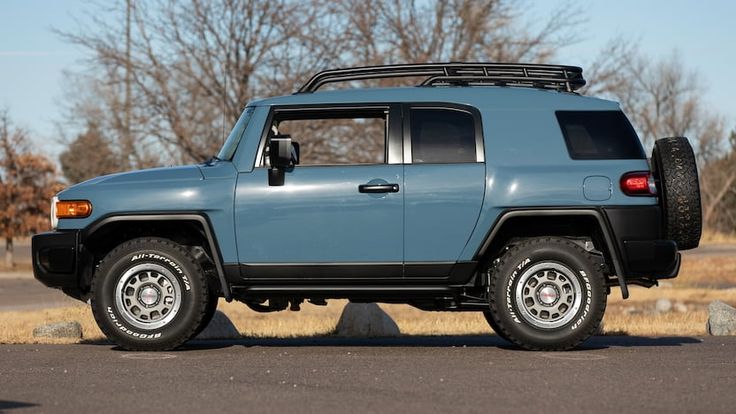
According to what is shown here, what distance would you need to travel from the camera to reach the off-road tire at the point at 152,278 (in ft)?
33.5

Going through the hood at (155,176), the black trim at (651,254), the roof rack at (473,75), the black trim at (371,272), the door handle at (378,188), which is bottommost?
the black trim at (371,272)

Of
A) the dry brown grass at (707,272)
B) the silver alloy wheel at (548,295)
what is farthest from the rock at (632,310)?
the silver alloy wheel at (548,295)

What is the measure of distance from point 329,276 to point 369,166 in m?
0.91

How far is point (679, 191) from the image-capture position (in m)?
10.1

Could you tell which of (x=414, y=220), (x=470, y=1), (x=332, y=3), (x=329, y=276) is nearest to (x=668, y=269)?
(x=414, y=220)

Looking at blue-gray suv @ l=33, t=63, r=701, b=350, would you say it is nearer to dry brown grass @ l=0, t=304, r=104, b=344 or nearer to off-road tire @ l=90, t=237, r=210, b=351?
off-road tire @ l=90, t=237, r=210, b=351

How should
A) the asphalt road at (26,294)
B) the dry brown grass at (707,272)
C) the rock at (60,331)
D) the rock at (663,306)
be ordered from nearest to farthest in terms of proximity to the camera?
the rock at (60,331) → the rock at (663,306) → the asphalt road at (26,294) → the dry brown grass at (707,272)

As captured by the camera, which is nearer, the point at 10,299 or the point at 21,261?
the point at 10,299

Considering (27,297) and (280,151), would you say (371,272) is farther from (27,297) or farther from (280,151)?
(27,297)

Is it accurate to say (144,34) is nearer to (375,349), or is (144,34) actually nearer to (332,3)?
(332,3)

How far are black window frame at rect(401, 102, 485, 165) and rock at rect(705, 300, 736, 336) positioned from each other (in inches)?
152

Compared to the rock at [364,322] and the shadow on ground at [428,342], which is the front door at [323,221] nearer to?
the shadow on ground at [428,342]

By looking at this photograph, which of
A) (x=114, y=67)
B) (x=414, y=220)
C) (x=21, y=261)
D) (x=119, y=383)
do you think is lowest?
(x=21, y=261)

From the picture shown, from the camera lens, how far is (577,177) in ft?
33.1
